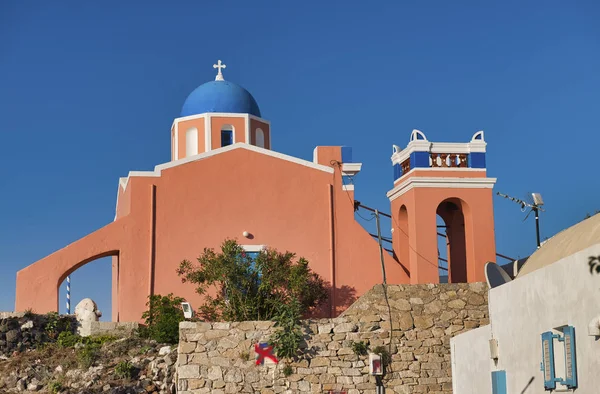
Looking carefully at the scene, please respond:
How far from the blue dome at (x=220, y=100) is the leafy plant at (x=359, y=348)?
11.5 metres

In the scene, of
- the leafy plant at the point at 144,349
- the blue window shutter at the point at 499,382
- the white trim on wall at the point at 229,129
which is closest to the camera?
the blue window shutter at the point at 499,382

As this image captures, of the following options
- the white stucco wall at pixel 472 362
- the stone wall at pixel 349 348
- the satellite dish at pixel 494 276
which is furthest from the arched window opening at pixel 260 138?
the satellite dish at pixel 494 276

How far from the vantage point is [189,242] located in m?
27.5

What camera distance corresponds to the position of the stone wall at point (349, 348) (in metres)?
22.2

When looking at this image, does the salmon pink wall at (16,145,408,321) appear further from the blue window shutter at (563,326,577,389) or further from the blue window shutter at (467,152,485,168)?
the blue window shutter at (563,326,577,389)

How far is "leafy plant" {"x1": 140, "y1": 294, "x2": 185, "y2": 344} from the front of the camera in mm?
25141

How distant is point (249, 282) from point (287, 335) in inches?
156

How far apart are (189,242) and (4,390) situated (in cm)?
637

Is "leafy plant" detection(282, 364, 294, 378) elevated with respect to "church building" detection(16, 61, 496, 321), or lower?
lower

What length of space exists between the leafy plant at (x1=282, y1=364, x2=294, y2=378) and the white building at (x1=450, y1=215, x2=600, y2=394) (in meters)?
4.44

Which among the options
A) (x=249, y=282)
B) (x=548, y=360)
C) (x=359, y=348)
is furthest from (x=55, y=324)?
(x=548, y=360)

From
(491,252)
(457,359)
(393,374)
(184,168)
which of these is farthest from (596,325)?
(184,168)

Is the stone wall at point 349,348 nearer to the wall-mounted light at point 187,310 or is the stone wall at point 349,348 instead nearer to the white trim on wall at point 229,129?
the wall-mounted light at point 187,310

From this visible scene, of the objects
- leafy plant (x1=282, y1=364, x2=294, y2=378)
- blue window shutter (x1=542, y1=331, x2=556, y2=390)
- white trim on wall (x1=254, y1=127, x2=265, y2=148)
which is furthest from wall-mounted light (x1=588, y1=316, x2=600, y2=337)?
white trim on wall (x1=254, y1=127, x2=265, y2=148)
